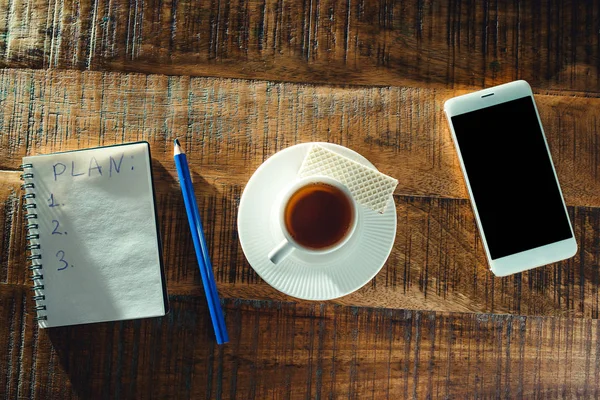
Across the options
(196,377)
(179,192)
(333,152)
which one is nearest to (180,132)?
(179,192)

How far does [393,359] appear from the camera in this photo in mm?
650

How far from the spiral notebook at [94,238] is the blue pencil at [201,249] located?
0.05 meters

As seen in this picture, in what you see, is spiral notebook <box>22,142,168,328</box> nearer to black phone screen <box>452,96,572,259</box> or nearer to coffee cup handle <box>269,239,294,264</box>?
coffee cup handle <box>269,239,294,264</box>

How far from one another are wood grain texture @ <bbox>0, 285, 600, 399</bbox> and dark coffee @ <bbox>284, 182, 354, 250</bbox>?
0.41 feet

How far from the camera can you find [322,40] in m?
0.65

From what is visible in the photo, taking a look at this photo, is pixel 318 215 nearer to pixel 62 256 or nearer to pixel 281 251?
pixel 281 251

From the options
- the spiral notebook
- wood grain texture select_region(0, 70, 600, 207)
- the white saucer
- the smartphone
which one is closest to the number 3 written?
the spiral notebook

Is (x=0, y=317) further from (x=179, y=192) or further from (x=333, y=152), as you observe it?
(x=333, y=152)

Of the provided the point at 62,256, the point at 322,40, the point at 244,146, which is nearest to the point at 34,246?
the point at 62,256

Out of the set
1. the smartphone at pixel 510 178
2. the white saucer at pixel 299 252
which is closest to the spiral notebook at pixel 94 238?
the white saucer at pixel 299 252

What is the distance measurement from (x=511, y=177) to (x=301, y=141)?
0.28 meters

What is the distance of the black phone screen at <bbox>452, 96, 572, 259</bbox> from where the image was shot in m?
0.63

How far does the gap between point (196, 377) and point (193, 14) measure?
A: 0.50m

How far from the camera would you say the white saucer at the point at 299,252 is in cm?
58
